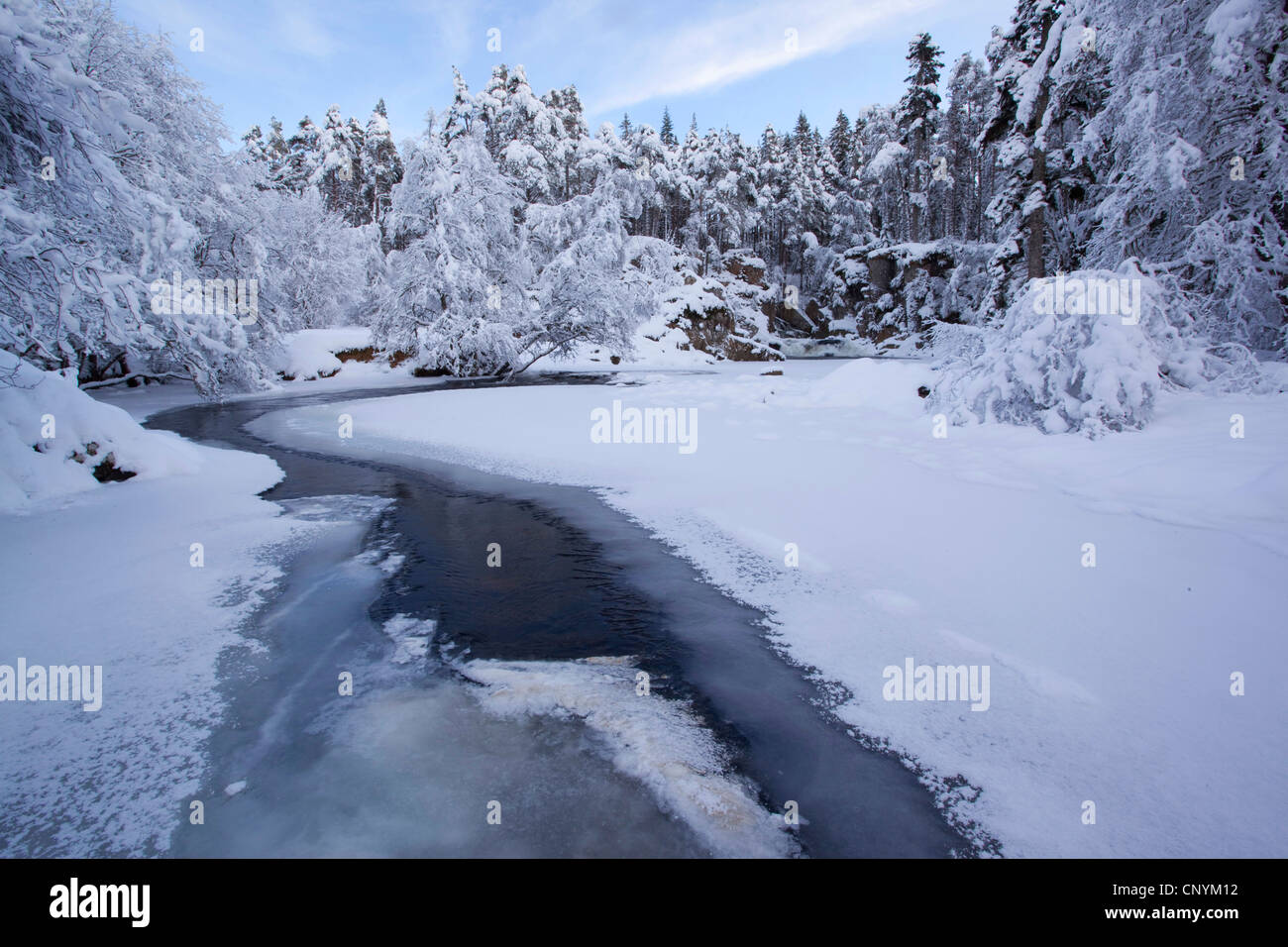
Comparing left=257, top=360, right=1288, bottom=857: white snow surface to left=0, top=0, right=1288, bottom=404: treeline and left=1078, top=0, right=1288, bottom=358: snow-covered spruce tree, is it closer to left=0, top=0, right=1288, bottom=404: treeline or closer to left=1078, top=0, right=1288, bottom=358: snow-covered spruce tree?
left=1078, top=0, right=1288, bottom=358: snow-covered spruce tree

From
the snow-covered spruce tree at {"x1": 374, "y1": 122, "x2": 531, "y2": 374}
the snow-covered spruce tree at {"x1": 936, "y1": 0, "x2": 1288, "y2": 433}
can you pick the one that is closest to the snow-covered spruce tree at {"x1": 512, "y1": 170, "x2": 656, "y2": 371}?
the snow-covered spruce tree at {"x1": 374, "y1": 122, "x2": 531, "y2": 374}

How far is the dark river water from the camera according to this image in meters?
2.29

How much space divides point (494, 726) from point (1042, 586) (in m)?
3.65

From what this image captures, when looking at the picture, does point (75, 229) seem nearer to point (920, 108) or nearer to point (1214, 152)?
point (1214, 152)

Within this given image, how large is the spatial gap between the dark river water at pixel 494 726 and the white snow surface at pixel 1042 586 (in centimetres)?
32

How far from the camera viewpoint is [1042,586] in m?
4.11

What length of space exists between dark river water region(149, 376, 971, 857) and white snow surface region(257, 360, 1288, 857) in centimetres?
32

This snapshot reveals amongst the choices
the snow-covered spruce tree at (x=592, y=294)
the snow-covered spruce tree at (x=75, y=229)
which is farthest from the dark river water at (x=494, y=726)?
the snow-covered spruce tree at (x=592, y=294)

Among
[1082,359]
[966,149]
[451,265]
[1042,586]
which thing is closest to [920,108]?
[966,149]

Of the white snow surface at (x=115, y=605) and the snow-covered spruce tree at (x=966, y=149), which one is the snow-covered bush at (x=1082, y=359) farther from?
the snow-covered spruce tree at (x=966, y=149)

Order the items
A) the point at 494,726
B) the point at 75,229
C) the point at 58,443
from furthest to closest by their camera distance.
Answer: the point at 58,443 → the point at 75,229 → the point at 494,726

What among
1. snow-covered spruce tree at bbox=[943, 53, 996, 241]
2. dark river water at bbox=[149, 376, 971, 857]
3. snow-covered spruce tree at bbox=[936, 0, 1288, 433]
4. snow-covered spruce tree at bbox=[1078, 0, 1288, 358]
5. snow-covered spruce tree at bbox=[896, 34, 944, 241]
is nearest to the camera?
dark river water at bbox=[149, 376, 971, 857]

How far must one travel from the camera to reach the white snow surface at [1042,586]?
7.97ft

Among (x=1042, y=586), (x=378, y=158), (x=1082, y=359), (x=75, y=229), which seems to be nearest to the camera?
(x=1042, y=586)
